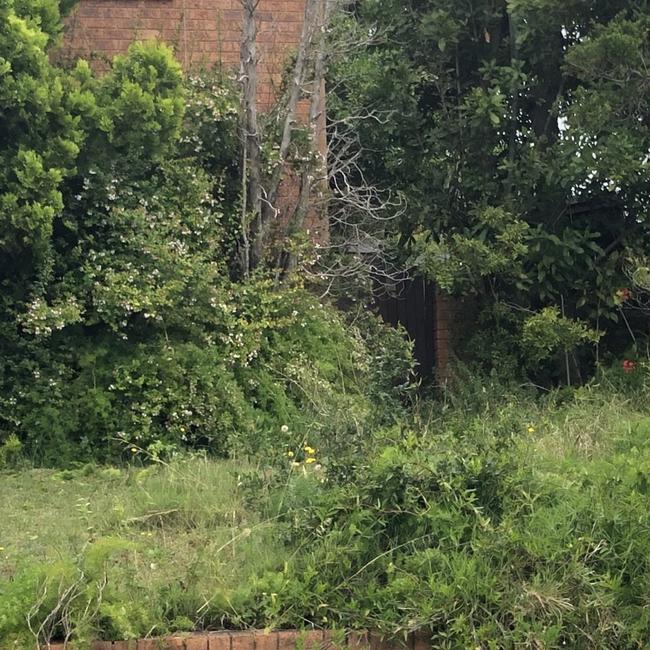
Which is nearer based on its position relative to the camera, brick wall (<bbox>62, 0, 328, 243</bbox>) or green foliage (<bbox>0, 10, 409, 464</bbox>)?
green foliage (<bbox>0, 10, 409, 464</bbox>)

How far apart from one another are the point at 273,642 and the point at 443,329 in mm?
6817

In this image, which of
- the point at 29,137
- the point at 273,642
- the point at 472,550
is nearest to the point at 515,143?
the point at 29,137

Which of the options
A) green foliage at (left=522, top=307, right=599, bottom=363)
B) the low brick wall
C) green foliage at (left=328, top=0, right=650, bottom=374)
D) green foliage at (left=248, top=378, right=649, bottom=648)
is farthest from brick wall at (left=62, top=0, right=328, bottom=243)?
the low brick wall

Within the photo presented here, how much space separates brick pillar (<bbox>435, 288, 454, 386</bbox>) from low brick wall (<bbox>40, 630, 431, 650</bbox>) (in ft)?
20.9

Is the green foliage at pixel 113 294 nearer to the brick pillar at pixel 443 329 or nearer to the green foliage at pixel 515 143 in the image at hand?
the green foliage at pixel 515 143

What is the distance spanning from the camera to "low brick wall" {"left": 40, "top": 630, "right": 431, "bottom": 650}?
4.01m

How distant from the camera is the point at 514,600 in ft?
13.7

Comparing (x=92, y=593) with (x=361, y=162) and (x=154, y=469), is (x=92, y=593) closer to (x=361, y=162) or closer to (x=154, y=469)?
(x=154, y=469)

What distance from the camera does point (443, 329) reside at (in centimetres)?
1058

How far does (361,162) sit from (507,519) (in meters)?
6.80

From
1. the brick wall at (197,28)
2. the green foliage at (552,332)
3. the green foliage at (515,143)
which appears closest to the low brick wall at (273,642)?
the green foliage at (552,332)

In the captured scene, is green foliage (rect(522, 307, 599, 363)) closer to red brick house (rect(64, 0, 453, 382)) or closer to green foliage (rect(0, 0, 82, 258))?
red brick house (rect(64, 0, 453, 382))

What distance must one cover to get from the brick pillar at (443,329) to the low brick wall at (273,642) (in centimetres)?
636

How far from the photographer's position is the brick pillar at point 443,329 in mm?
10445
